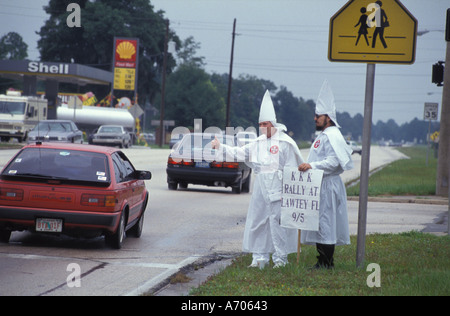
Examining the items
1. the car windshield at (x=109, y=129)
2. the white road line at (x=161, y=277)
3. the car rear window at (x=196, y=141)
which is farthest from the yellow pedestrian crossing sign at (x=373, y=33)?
the car windshield at (x=109, y=129)

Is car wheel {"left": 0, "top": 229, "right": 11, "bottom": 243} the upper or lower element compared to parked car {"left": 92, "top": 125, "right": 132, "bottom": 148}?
lower

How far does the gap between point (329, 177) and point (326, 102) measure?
2.77ft

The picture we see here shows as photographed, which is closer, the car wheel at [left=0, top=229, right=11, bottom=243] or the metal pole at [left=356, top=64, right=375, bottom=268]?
the metal pole at [left=356, top=64, right=375, bottom=268]

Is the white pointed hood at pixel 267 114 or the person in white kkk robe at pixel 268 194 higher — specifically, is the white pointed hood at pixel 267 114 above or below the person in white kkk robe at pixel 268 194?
above

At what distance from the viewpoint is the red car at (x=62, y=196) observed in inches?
386

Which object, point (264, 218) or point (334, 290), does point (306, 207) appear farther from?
point (334, 290)

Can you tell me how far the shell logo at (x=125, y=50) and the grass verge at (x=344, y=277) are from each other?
65.0 m

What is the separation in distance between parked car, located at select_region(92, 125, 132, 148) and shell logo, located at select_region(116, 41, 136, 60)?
23.4 metres

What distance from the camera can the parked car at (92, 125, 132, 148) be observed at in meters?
48.7

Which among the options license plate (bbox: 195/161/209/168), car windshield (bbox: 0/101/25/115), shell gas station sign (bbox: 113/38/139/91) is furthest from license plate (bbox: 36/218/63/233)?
shell gas station sign (bbox: 113/38/139/91)

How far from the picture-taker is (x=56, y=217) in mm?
9797

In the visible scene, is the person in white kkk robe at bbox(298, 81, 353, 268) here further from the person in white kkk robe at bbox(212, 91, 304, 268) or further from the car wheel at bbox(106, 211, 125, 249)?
the car wheel at bbox(106, 211, 125, 249)

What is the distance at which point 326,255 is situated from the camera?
27.7 feet

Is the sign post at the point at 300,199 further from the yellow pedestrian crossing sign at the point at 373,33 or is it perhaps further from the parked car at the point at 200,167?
the parked car at the point at 200,167
